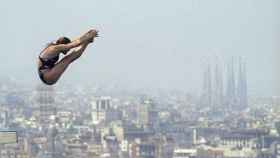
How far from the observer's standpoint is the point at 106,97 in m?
75.9

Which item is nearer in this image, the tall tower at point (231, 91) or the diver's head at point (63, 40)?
the diver's head at point (63, 40)

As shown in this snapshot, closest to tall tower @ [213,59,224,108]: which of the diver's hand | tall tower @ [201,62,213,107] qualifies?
tall tower @ [201,62,213,107]

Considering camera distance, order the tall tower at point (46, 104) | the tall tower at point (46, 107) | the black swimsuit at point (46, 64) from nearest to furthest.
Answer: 1. the black swimsuit at point (46, 64)
2. the tall tower at point (46, 107)
3. the tall tower at point (46, 104)

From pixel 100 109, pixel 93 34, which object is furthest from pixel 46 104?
pixel 93 34

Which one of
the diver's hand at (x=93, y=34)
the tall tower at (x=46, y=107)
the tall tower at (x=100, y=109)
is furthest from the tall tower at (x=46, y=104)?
the diver's hand at (x=93, y=34)

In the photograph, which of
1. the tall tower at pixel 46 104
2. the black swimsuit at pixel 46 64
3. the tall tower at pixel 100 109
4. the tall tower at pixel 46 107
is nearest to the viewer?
the black swimsuit at pixel 46 64

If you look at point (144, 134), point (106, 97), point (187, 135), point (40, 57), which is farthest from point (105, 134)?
point (40, 57)

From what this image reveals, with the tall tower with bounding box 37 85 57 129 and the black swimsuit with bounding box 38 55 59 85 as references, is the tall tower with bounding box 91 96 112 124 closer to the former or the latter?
the tall tower with bounding box 37 85 57 129

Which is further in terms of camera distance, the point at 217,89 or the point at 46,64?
the point at 217,89

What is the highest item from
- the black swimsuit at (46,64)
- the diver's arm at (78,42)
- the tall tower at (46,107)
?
the tall tower at (46,107)

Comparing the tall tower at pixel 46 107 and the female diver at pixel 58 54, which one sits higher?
the tall tower at pixel 46 107

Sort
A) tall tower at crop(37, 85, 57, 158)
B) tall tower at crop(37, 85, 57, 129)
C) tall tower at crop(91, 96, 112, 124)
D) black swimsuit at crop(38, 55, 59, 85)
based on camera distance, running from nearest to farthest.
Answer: black swimsuit at crop(38, 55, 59, 85), tall tower at crop(37, 85, 57, 158), tall tower at crop(37, 85, 57, 129), tall tower at crop(91, 96, 112, 124)

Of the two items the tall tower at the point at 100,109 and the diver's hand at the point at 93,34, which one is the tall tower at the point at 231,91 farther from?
the diver's hand at the point at 93,34

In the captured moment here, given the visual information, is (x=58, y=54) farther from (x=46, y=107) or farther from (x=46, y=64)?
(x=46, y=107)
